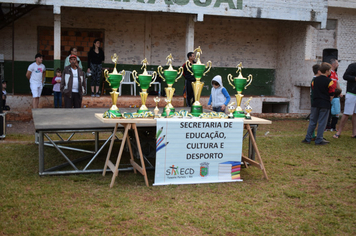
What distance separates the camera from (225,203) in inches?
183

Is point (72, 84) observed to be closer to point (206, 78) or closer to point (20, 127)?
point (20, 127)

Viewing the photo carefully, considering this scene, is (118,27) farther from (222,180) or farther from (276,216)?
(276,216)

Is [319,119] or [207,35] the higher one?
[207,35]

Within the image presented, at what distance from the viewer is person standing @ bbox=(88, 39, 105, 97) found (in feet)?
40.5

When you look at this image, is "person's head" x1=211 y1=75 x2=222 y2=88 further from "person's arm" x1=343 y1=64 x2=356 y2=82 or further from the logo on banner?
"person's arm" x1=343 y1=64 x2=356 y2=82

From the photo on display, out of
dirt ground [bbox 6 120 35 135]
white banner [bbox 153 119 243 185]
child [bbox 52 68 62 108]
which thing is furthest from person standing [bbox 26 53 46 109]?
white banner [bbox 153 119 243 185]

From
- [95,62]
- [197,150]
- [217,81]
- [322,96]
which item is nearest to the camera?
[197,150]

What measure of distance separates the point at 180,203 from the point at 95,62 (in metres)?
8.77

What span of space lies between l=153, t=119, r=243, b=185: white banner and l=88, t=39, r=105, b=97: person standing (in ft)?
25.6

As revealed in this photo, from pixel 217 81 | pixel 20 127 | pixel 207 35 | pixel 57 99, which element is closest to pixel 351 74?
pixel 217 81

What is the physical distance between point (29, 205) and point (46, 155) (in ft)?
8.90

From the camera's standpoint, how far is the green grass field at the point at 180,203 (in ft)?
12.9

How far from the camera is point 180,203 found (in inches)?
181

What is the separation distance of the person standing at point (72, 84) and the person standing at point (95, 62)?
11.5ft
